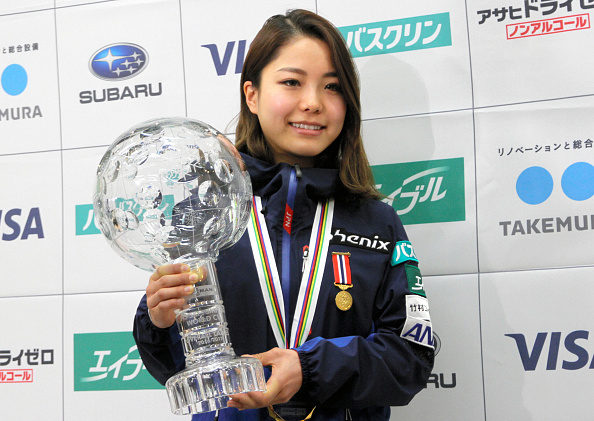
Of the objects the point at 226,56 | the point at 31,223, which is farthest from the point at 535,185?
the point at 31,223

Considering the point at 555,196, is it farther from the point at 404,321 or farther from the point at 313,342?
the point at 313,342

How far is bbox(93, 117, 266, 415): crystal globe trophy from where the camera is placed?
93cm

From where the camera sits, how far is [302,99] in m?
1.25

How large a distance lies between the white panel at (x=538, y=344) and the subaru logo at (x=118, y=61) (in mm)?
1057

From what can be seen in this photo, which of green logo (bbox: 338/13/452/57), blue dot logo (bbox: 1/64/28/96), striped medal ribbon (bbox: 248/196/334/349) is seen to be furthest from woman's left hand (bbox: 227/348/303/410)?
blue dot logo (bbox: 1/64/28/96)

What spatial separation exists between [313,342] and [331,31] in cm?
60

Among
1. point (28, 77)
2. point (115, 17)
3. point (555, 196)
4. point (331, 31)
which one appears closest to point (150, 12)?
point (115, 17)

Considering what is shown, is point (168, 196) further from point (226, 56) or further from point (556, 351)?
point (556, 351)

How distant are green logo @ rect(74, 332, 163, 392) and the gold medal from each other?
2.41ft

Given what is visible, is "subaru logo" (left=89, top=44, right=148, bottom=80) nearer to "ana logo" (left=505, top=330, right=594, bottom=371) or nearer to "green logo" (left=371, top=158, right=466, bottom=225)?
"green logo" (left=371, top=158, right=466, bottom=225)

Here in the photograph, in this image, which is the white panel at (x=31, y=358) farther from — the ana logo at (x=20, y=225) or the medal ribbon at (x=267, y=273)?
the medal ribbon at (x=267, y=273)

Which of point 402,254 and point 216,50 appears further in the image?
point 216,50

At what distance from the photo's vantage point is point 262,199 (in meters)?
1.26

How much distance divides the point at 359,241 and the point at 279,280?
17cm
